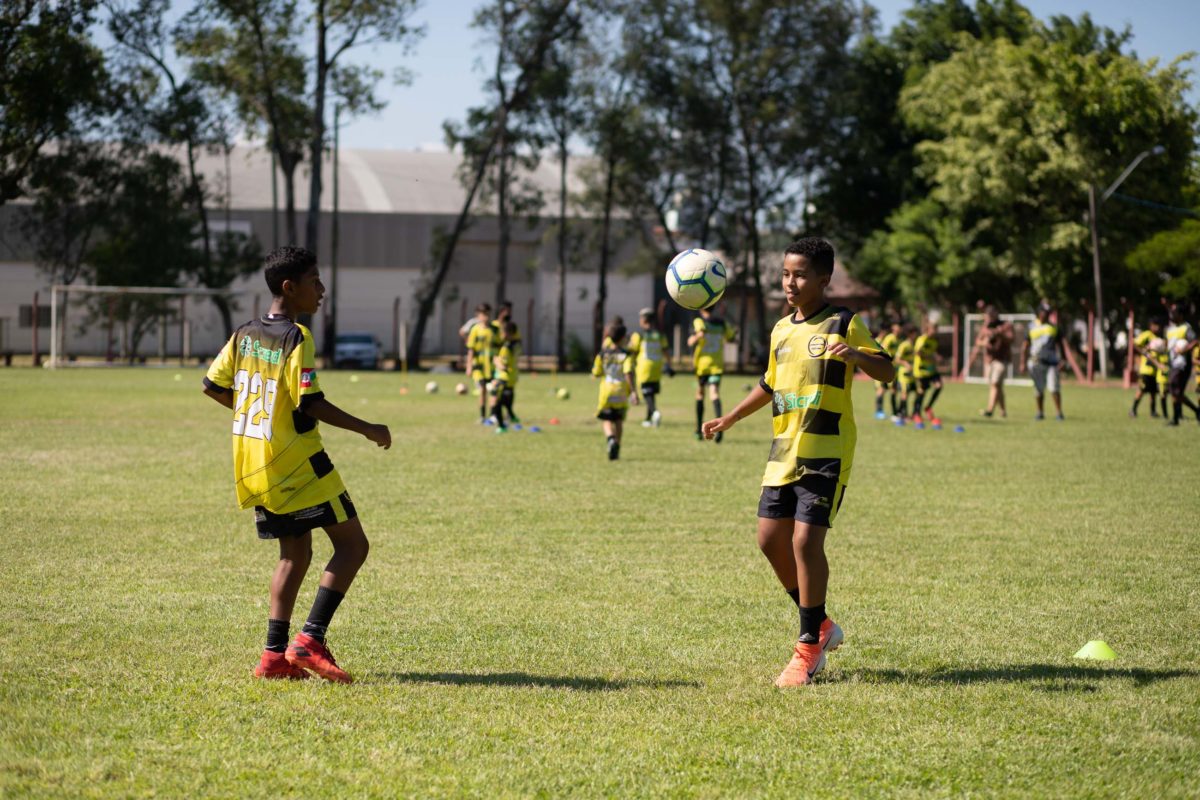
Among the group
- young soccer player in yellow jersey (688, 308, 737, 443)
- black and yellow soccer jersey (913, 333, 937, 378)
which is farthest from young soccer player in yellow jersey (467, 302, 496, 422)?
black and yellow soccer jersey (913, 333, 937, 378)

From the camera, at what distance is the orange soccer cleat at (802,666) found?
19.2 ft

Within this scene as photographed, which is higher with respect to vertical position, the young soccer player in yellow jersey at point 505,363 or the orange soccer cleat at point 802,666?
the young soccer player in yellow jersey at point 505,363

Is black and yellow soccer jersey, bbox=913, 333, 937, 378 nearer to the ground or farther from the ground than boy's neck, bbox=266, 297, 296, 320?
nearer to the ground

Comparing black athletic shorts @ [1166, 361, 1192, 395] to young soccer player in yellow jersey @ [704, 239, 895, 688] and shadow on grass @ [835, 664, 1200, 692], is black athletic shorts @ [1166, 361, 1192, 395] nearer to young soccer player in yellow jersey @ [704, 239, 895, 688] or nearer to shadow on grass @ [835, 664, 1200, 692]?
shadow on grass @ [835, 664, 1200, 692]

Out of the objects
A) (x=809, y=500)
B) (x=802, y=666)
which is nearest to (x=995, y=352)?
(x=809, y=500)

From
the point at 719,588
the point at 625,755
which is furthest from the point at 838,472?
the point at 719,588

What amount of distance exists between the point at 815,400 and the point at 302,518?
247 cm

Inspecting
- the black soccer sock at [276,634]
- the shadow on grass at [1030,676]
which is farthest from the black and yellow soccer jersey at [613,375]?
the black soccer sock at [276,634]

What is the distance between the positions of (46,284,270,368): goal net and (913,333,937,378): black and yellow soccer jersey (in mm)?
30616

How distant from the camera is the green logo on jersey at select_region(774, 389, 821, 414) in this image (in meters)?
6.06

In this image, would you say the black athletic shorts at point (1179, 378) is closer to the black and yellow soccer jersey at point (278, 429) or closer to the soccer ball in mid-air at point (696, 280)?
the soccer ball in mid-air at point (696, 280)

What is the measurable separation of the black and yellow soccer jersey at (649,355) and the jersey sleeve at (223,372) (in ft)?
47.6

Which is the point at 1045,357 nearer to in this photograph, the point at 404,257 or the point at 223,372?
the point at 223,372

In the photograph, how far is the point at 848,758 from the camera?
189 inches
